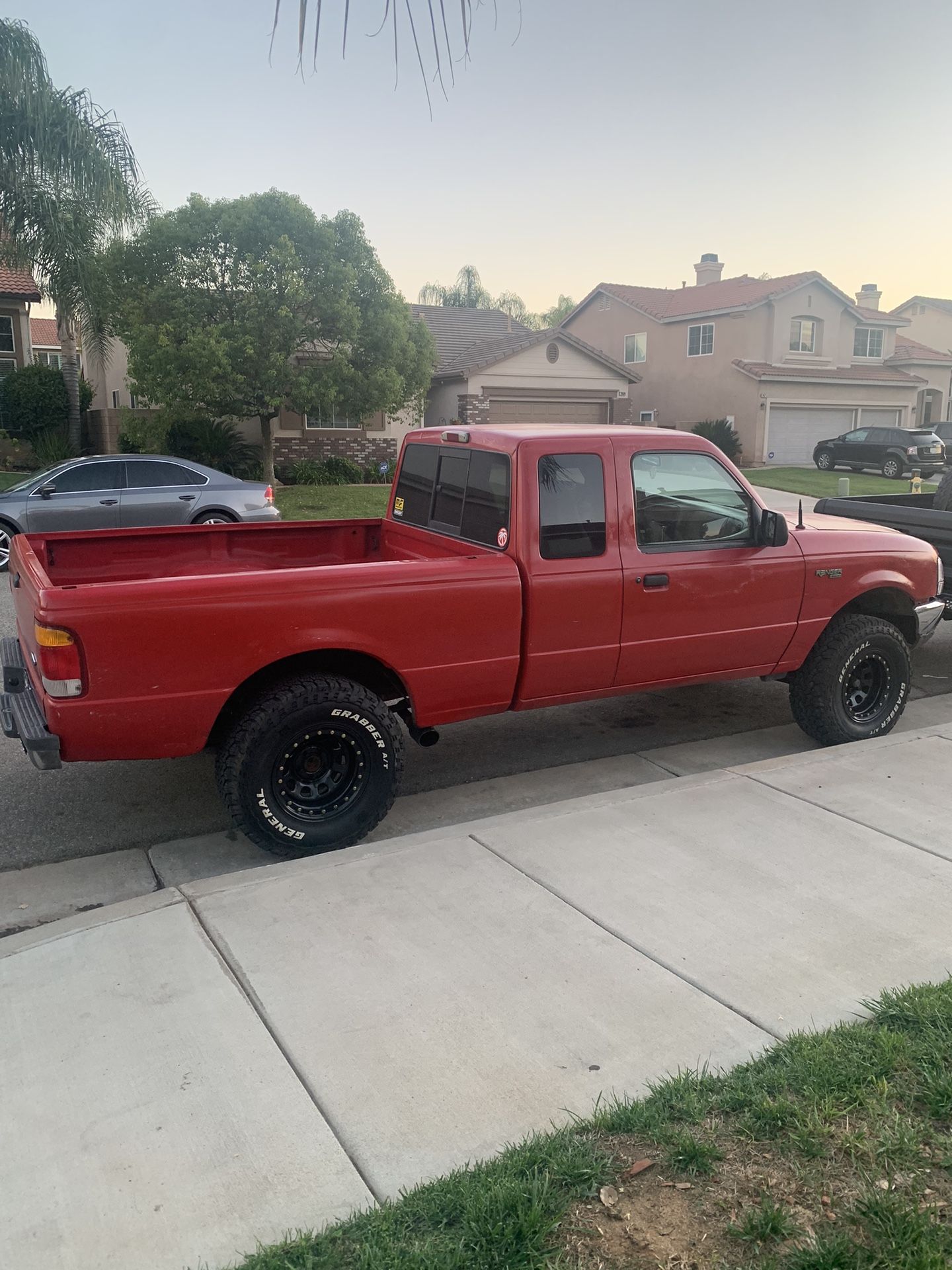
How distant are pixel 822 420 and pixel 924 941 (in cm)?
3729

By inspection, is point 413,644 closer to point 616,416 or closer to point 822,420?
point 616,416

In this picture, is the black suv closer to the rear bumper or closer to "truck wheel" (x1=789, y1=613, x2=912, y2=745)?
"truck wheel" (x1=789, y1=613, x2=912, y2=745)

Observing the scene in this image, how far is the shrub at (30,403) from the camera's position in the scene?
27453mm

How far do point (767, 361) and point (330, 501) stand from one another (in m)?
21.5

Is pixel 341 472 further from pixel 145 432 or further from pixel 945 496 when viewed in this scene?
pixel 945 496

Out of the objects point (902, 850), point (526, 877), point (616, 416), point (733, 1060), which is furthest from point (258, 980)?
point (616, 416)

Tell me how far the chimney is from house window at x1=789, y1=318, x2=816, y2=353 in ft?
25.8

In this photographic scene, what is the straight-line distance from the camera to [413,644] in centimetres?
490

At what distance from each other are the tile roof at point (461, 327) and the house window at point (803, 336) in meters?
10.0

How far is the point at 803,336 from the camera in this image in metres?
38.8

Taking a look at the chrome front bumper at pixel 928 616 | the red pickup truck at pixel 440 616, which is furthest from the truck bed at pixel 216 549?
the chrome front bumper at pixel 928 616

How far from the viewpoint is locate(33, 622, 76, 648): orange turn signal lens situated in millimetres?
4152

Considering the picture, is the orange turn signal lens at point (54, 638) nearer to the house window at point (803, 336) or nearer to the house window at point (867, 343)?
the house window at point (803, 336)

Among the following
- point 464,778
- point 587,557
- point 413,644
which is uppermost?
point 587,557
